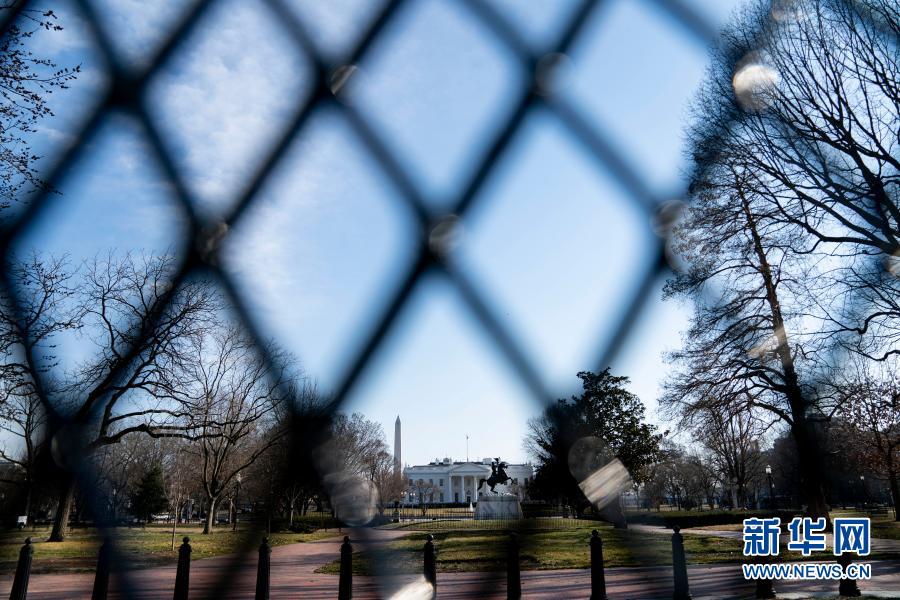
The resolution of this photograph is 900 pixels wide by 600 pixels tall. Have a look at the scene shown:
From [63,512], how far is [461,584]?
495cm

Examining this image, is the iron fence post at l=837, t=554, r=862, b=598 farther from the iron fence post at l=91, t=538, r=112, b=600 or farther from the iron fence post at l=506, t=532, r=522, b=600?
the iron fence post at l=91, t=538, r=112, b=600

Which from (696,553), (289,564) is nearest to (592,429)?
(696,553)

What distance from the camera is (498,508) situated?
656 inches

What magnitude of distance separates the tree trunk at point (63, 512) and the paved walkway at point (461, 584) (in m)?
0.71

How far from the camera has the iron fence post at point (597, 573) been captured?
11.6 ft

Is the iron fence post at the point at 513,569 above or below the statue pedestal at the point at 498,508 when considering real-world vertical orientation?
above

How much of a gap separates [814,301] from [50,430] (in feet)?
16.4

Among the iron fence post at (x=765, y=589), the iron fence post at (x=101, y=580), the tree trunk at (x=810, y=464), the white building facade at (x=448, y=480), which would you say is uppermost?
the tree trunk at (x=810, y=464)

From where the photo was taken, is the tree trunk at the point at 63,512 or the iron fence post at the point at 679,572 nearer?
the iron fence post at the point at 679,572

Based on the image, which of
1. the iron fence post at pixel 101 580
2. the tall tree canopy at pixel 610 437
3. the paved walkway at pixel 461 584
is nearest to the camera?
the iron fence post at pixel 101 580

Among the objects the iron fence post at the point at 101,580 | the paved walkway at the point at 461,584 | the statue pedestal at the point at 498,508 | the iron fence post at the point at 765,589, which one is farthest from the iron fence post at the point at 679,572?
the statue pedestal at the point at 498,508

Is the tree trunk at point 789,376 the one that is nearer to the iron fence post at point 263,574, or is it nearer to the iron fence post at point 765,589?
the iron fence post at point 765,589

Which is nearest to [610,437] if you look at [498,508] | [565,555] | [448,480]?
[498,508]

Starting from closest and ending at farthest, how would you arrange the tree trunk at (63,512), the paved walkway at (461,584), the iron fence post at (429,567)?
the paved walkway at (461,584), the iron fence post at (429,567), the tree trunk at (63,512)
